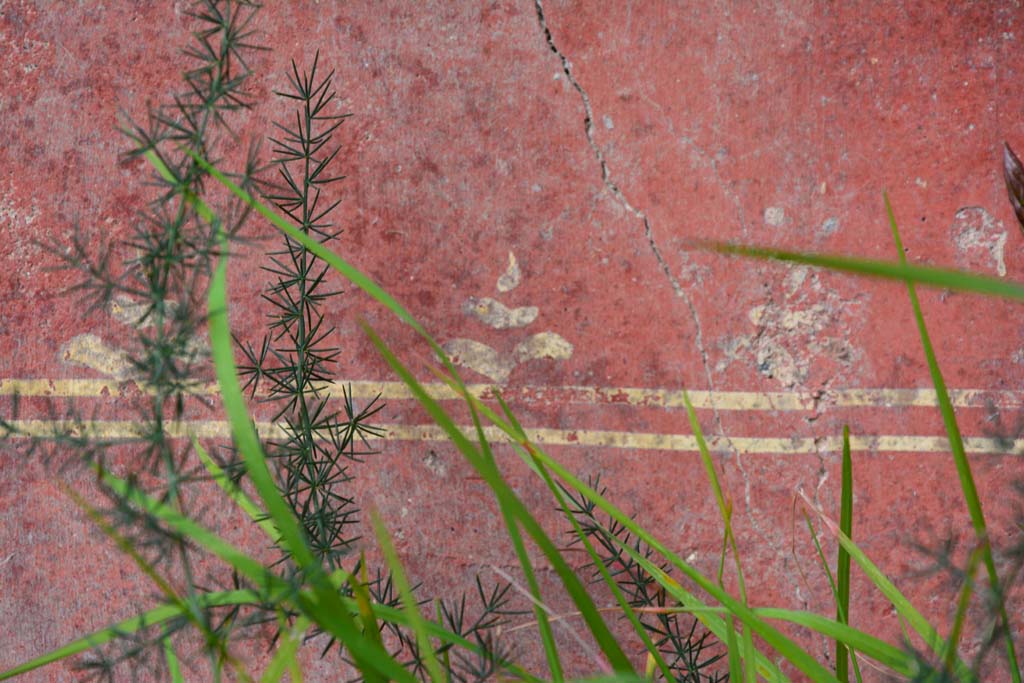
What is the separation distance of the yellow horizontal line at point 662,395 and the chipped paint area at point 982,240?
427 millimetres

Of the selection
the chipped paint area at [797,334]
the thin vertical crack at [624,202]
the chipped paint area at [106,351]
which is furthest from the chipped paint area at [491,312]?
the chipped paint area at [106,351]

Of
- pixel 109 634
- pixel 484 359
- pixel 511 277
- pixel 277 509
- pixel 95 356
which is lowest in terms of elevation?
pixel 109 634

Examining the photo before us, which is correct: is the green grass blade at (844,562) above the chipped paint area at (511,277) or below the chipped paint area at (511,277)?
below

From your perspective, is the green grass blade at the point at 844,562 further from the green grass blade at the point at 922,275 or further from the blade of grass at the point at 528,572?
the green grass blade at the point at 922,275

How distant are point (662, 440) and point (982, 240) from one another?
125cm

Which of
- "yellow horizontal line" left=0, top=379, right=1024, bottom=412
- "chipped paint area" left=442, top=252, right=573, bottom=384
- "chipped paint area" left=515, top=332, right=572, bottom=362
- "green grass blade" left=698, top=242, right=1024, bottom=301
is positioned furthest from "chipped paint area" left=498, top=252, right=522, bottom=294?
"green grass blade" left=698, top=242, right=1024, bottom=301

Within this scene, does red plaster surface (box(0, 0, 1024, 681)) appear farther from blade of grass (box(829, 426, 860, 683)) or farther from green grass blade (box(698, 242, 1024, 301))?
green grass blade (box(698, 242, 1024, 301))

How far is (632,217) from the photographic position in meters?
2.62

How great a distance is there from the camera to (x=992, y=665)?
2.40 metres

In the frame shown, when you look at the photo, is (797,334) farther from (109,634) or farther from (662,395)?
(109,634)

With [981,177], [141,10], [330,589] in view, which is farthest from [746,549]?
[141,10]

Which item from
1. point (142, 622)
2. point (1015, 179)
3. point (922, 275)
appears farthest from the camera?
point (1015, 179)

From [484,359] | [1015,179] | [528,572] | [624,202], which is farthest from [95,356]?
[1015,179]

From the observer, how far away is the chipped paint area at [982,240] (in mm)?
2561
